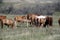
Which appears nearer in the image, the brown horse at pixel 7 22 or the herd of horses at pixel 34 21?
the brown horse at pixel 7 22

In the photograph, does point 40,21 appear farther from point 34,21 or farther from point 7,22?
point 7,22

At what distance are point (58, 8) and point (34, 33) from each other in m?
25.3

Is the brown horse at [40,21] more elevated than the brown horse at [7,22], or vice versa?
the brown horse at [7,22]

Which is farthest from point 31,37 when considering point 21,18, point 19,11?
point 19,11

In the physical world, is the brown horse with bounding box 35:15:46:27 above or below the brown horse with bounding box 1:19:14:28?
below

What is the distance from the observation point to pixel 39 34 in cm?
1598

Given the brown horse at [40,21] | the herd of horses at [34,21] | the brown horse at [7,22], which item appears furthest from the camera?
the brown horse at [40,21]

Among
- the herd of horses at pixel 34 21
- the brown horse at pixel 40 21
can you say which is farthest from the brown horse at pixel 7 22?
the brown horse at pixel 40 21

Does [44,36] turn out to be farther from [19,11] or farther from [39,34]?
[19,11]

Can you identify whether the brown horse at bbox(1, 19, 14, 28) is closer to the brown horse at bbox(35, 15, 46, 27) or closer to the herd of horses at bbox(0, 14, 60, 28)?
the herd of horses at bbox(0, 14, 60, 28)

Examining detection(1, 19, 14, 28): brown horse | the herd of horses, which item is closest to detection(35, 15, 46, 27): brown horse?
the herd of horses

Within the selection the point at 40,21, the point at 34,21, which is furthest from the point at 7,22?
the point at 34,21

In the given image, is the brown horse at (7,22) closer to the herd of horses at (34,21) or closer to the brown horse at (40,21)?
the herd of horses at (34,21)

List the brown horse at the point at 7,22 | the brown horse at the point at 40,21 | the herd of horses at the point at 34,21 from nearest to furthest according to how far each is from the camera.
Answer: the brown horse at the point at 7,22, the herd of horses at the point at 34,21, the brown horse at the point at 40,21
